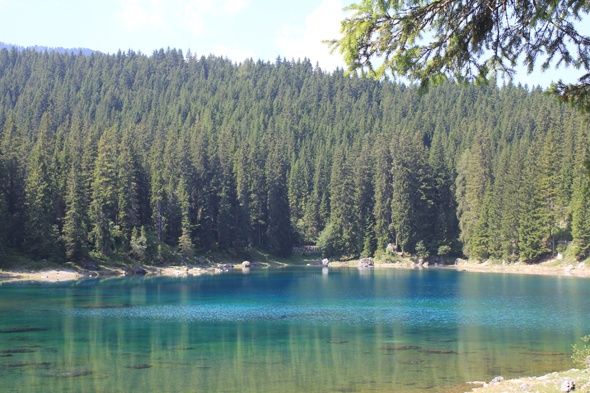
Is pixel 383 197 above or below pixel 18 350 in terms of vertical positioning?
above

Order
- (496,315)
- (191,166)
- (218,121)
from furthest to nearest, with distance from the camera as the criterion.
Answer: (218,121), (191,166), (496,315)

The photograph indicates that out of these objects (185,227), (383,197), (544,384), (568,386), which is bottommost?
(544,384)

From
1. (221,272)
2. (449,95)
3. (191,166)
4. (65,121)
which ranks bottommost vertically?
(221,272)

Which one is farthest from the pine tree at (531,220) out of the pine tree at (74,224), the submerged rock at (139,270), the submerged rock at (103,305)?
the pine tree at (74,224)

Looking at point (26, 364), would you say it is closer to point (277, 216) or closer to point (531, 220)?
point (531, 220)

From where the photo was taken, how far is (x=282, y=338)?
2458 centimetres

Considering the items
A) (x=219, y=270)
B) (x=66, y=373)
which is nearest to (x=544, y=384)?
(x=66, y=373)

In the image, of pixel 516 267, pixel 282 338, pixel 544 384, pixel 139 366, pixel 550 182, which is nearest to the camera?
pixel 544 384

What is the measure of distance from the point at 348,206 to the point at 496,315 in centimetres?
5967

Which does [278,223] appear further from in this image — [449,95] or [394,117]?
[449,95]

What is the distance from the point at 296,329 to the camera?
27.0 meters

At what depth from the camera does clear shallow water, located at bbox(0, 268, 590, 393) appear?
1750cm

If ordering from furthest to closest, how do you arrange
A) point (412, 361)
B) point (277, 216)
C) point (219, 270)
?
point (277, 216)
point (219, 270)
point (412, 361)

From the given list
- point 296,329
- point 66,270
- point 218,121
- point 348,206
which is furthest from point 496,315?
point 218,121
